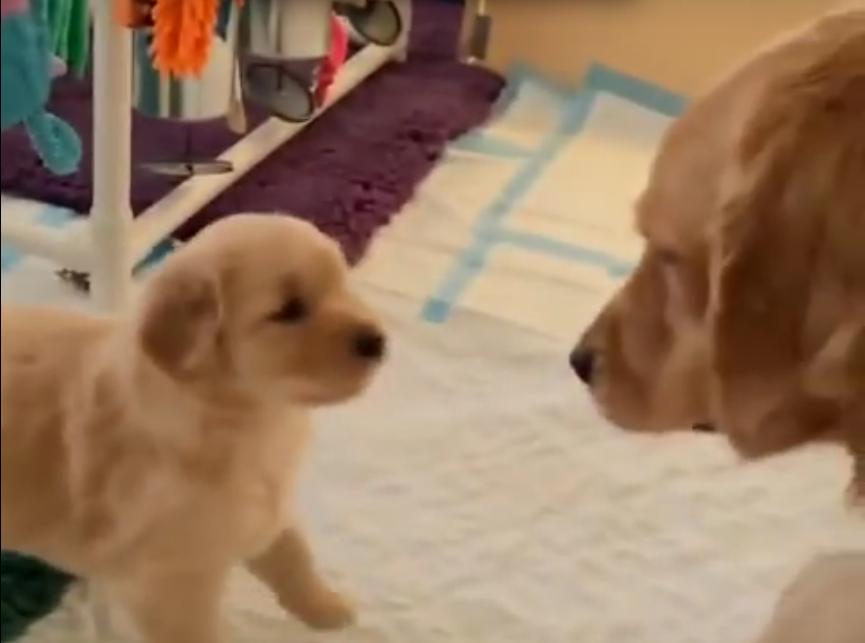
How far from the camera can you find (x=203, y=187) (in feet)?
2.88

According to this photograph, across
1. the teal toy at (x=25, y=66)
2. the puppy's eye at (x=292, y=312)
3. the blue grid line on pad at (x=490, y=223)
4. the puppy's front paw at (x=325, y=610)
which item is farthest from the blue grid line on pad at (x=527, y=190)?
the teal toy at (x=25, y=66)

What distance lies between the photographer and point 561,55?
1.75 metres

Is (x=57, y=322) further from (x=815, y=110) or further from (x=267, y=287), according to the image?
(x=815, y=110)

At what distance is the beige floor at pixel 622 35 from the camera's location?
171 cm

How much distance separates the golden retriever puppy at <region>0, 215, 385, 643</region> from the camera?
627 mm

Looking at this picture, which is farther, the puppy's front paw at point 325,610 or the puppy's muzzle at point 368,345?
the puppy's front paw at point 325,610

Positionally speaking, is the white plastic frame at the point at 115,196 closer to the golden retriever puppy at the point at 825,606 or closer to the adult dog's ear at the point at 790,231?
the adult dog's ear at the point at 790,231

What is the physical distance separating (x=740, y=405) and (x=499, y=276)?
57 centimetres

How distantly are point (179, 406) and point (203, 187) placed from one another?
8.7 inches

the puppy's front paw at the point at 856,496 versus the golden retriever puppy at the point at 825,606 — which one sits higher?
the puppy's front paw at the point at 856,496

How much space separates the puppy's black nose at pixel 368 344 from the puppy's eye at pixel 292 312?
0.09 feet

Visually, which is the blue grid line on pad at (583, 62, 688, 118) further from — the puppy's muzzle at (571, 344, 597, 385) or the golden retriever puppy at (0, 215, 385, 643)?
the golden retriever puppy at (0, 215, 385, 643)

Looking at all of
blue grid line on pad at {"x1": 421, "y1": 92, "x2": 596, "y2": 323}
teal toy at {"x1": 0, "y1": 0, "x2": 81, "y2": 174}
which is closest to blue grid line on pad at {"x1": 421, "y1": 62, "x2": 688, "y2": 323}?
blue grid line on pad at {"x1": 421, "y1": 92, "x2": 596, "y2": 323}

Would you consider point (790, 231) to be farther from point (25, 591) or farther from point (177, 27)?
point (25, 591)
